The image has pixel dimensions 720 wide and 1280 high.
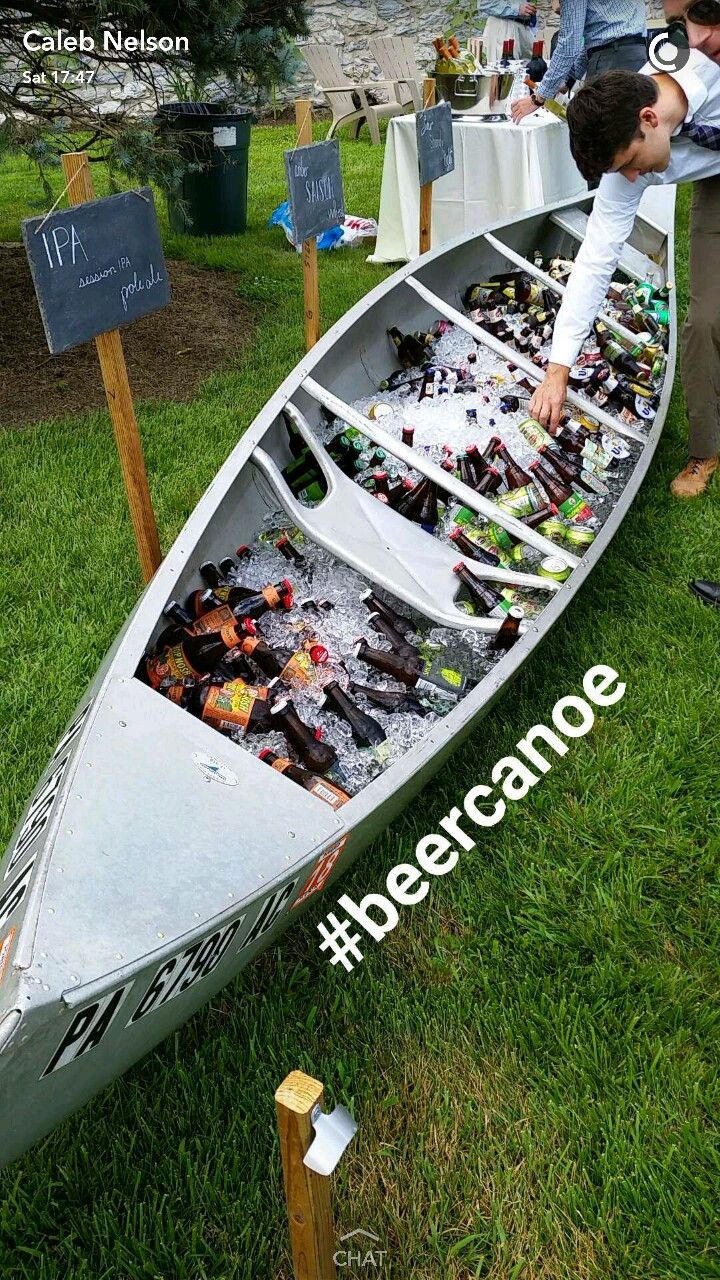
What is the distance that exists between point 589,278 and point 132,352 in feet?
12.0

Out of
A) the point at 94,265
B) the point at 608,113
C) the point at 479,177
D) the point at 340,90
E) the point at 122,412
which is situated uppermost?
the point at 340,90

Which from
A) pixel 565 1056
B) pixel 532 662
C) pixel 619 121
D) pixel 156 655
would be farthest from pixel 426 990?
pixel 619 121

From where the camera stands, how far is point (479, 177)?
22.4 feet

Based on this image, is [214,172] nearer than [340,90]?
Yes

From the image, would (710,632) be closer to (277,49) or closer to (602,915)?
(602,915)

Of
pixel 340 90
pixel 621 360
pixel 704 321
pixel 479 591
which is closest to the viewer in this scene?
pixel 479 591

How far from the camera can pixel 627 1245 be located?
1838mm

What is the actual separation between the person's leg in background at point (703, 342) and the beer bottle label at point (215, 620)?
2.62 m

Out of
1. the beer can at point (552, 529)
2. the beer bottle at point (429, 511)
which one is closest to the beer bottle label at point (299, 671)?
the beer bottle at point (429, 511)

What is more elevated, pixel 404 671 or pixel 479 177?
pixel 479 177

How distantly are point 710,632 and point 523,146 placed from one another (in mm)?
4584

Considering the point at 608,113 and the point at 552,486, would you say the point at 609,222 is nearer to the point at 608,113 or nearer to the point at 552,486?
the point at 608,113

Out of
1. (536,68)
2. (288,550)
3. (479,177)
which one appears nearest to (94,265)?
(288,550)

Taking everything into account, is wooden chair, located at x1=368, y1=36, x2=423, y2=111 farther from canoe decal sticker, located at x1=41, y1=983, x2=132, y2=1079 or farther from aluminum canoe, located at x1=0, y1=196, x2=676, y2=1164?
canoe decal sticker, located at x1=41, y1=983, x2=132, y2=1079
